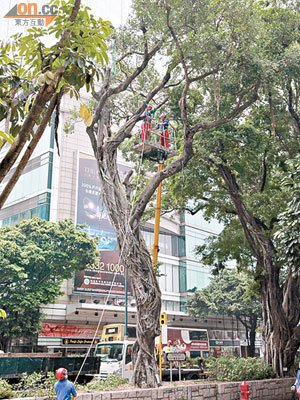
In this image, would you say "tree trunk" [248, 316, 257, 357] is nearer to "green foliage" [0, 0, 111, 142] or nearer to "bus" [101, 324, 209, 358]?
"bus" [101, 324, 209, 358]

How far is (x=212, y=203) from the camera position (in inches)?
677


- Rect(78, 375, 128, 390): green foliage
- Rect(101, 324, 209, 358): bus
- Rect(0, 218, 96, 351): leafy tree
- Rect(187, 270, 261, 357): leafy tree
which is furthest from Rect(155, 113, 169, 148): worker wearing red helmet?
Rect(187, 270, 261, 357): leafy tree

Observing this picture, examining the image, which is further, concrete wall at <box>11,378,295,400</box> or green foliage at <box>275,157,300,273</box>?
green foliage at <box>275,157,300,273</box>

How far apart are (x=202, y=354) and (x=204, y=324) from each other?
21.3 metres

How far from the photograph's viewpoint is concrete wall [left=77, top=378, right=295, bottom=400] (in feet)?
29.3

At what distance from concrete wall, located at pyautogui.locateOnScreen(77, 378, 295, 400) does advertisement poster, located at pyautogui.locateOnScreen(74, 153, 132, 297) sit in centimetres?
2205

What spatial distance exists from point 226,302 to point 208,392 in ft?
103

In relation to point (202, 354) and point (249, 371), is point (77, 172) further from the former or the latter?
point (249, 371)

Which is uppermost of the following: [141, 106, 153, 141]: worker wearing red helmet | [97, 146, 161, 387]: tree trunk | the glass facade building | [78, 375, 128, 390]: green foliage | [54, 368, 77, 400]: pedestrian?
the glass facade building

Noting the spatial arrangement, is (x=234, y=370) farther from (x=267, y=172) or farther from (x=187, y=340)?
(x=187, y=340)

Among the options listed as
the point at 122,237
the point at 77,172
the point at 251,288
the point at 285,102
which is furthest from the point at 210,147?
the point at 77,172

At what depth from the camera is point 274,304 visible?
1508cm

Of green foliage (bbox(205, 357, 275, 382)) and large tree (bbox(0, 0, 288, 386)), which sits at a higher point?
large tree (bbox(0, 0, 288, 386))

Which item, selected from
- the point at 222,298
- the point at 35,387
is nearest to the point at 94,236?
the point at 222,298
